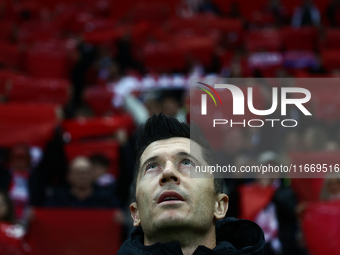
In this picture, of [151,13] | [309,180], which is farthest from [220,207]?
[151,13]

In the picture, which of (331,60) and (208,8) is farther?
(208,8)

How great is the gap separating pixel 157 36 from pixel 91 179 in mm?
4945

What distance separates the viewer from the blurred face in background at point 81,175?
3.46 metres

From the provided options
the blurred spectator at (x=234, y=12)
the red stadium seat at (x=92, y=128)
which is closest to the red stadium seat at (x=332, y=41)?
the blurred spectator at (x=234, y=12)

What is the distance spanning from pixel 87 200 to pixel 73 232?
0.79ft

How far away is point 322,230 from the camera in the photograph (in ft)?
10.2

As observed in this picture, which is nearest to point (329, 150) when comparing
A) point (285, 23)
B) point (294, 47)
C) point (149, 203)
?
point (149, 203)

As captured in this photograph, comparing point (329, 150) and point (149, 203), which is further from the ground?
point (329, 150)

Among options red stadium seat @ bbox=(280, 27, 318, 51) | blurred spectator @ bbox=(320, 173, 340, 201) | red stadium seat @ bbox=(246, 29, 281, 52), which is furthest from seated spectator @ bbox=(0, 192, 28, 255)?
red stadium seat @ bbox=(280, 27, 318, 51)

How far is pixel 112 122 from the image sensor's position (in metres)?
4.45

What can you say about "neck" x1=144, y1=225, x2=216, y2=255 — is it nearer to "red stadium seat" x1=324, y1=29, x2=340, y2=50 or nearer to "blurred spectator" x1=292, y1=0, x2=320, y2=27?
"red stadium seat" x1=324, y1=29, x2=340, y2=50

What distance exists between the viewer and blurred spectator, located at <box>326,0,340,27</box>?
29.6 feet

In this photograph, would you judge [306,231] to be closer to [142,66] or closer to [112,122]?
[112,122]

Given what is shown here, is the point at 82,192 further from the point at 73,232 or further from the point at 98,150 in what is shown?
the point at 98,150
